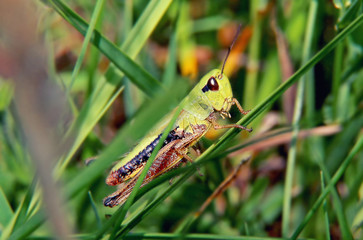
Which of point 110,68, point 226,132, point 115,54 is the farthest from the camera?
point 110,68

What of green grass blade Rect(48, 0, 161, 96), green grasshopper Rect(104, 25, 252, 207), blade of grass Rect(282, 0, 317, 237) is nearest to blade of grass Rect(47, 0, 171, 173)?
green grass blade Rect(48, 0, 161, 96)

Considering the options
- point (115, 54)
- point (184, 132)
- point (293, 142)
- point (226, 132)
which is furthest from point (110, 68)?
point (293, 142)

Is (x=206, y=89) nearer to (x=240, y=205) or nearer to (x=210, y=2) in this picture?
(x=240, y=205)

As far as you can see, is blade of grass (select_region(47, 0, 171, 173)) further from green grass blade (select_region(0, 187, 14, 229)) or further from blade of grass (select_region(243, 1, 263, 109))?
blade of grass (select_region(243, 1, 263, 109))

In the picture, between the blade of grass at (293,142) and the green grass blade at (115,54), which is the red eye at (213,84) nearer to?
the green grass blade at (115,54)

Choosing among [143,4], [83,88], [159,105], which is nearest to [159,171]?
[159,105]

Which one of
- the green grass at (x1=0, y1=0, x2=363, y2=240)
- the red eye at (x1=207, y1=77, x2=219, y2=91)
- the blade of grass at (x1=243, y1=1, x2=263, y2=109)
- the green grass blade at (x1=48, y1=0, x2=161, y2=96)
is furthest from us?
the blade of grass at (x1=243, y1=1, x2=263, y2=109)

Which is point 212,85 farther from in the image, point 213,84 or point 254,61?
point 254,61
